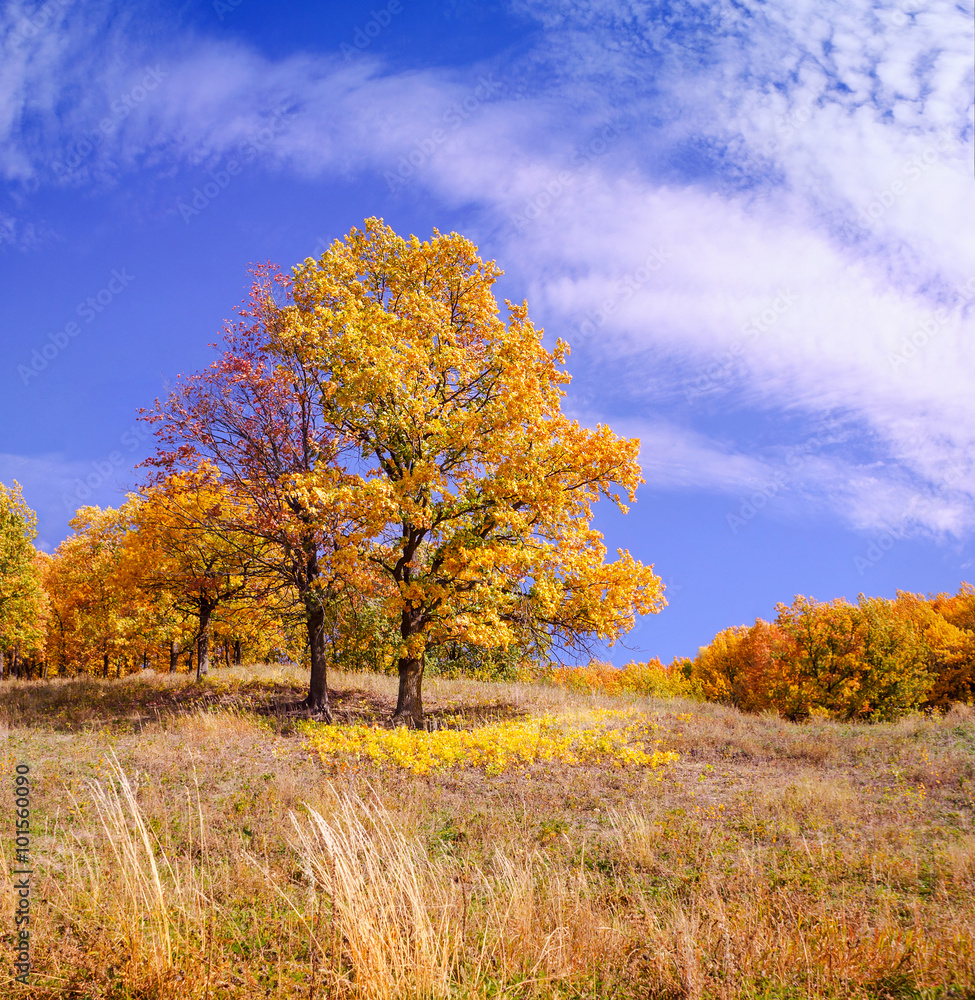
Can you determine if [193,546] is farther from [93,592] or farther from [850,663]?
[850,663]

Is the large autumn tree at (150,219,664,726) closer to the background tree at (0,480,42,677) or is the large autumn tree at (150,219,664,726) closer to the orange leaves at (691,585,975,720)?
the background tree at (0,480,42,677)

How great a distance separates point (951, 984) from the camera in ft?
16.5

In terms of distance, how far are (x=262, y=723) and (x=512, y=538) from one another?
7.98 metres

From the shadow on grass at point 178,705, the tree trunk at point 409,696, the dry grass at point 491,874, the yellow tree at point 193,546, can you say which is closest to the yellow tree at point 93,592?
the yellow tree at point 193,546

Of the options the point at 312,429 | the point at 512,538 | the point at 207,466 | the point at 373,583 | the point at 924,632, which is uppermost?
the point at 312,429

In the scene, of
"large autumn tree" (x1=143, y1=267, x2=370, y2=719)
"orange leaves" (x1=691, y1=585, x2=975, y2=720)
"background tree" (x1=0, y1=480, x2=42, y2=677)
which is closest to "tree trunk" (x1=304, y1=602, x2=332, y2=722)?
"large autumn tree" (x1=143, y1=267, x2=370, y2=719)

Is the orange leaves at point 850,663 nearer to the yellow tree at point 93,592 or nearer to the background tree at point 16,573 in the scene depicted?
the yellow tree at point 93,592

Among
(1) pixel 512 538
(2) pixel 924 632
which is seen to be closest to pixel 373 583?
(1) pixel 512 538

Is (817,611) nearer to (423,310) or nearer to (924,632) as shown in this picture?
(924,632)

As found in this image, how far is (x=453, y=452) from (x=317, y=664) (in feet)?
25.0

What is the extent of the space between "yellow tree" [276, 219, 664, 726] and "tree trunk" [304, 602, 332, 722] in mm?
2467

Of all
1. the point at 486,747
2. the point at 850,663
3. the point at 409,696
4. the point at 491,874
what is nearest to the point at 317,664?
the point at 409,696

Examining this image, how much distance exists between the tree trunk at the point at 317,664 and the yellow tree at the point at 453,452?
8.09 feet

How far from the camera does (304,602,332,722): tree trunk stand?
57.0 feet
